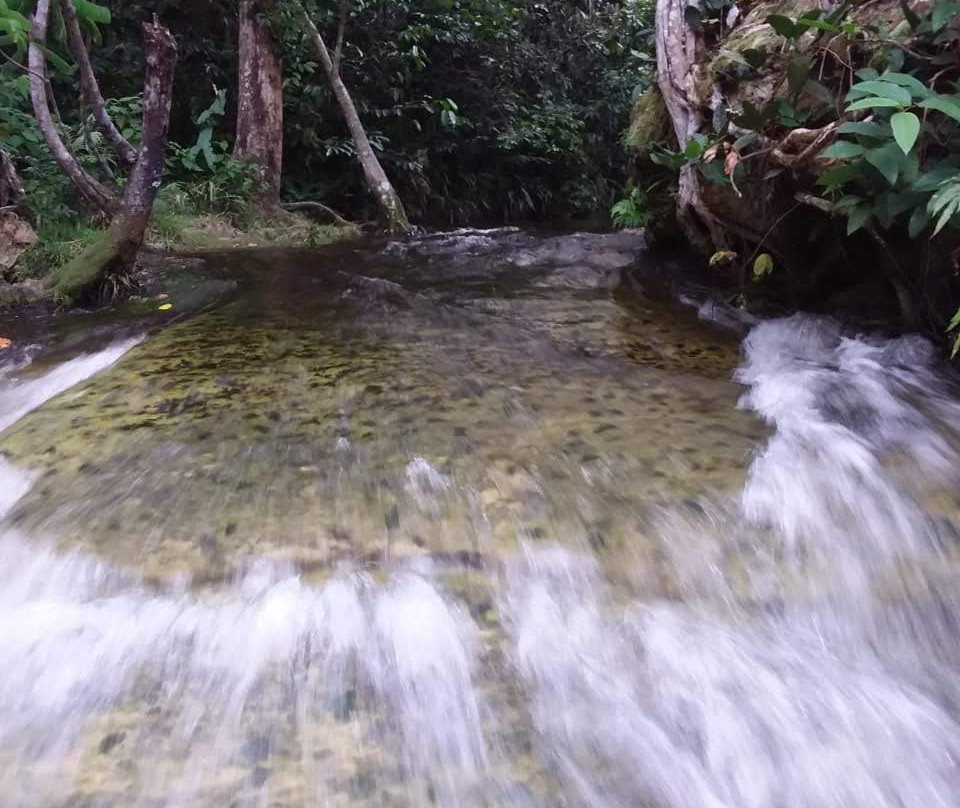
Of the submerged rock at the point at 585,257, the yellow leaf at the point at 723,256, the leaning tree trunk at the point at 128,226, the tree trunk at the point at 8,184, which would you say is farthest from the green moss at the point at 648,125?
the tree trunk at the point at 8,184

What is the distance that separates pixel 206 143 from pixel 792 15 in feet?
22.4

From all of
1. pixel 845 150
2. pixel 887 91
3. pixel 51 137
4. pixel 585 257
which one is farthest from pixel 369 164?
pixel 887 91

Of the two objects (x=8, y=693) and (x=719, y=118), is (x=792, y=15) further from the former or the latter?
Result: (x=8, y=693)

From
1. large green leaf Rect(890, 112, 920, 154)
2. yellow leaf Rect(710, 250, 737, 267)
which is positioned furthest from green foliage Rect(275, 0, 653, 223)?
large green leaf Rect(890, 112, 920, 154)

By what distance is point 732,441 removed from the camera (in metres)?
2.52

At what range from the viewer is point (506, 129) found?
38.3ft

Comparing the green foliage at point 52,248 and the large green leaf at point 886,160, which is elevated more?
the large green leaf at point 886,160

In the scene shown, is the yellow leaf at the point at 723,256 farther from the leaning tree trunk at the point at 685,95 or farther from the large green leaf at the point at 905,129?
the large green leaf at the point at 905,129

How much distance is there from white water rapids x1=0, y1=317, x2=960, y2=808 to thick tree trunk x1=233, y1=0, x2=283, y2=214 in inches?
285

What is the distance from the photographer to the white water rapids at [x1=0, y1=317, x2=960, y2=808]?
55.4 inches

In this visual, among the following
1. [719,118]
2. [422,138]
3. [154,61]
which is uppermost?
[154,61]

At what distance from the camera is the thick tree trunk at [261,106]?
8.42m

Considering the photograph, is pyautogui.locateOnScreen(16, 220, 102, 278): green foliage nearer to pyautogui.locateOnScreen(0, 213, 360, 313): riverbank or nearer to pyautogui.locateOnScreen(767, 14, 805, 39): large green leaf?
pyautogui.locateOnScreen(0, 213, 360, 313): riverbank

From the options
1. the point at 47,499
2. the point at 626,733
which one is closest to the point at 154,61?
the point at 47,499
